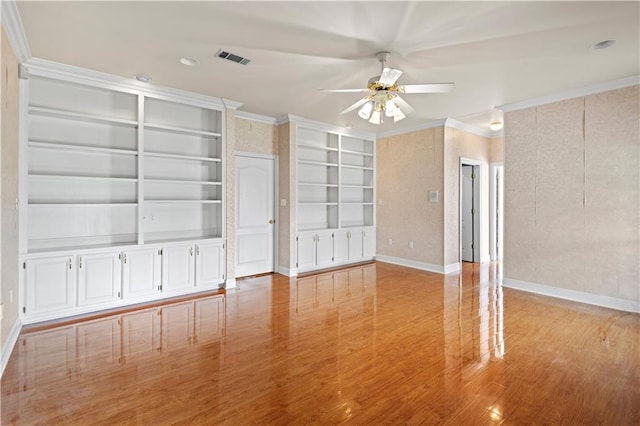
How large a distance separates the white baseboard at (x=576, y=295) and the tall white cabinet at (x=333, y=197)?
2.82m

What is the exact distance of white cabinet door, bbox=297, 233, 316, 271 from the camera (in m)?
5.96

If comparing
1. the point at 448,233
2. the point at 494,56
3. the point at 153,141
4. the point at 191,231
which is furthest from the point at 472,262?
the point at 153,141

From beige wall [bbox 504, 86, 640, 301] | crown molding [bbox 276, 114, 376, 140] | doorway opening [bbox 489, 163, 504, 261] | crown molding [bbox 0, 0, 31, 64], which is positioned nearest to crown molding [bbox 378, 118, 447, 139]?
crown molding [bbox 276, 114, 376, 140]

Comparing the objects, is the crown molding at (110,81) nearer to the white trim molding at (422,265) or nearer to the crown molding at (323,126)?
the crown molding at (323,126)

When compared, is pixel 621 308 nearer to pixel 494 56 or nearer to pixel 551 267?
pixel 551 267

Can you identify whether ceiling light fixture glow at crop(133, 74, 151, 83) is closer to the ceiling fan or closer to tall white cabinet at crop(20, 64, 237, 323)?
tall white cabinet at crop(20, 64, 237, 323)

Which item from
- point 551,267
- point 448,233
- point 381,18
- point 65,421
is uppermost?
point 381,18

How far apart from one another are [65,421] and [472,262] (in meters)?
6.86

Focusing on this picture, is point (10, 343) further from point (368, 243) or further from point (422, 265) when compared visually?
point (422, 265)

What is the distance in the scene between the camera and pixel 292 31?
9.45 feet

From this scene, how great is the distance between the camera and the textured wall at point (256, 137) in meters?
5.52

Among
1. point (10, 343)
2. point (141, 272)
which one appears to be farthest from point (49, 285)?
point (141, 272)

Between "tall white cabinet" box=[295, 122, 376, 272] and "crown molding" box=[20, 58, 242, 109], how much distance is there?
1.72 meters

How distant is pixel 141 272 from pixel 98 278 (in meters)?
0.45
